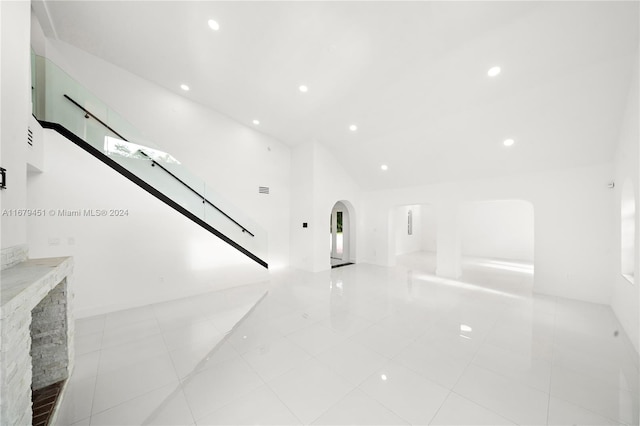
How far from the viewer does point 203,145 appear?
20.3ft

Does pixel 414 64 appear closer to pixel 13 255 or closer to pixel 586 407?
pixel 586 407

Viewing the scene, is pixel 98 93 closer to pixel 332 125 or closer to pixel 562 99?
pixel 332 125

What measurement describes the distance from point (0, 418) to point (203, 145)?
241 inches

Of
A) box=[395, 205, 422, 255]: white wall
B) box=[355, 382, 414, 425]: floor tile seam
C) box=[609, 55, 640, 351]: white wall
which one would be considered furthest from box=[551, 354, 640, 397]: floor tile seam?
box=[395, 205, 422, 255]: white wall

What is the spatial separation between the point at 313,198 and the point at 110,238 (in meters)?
4.86

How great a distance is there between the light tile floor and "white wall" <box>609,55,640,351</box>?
271 millimetres

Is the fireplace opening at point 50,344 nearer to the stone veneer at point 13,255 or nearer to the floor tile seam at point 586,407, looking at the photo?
the stone veneer at point 13,255

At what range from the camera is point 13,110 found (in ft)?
6.95

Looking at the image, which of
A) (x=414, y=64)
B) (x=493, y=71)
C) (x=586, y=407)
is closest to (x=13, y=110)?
(x=414, y=64)

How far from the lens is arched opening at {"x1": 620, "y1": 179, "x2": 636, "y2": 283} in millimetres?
3617

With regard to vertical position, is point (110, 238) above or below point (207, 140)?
below

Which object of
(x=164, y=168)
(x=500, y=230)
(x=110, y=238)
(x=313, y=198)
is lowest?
(x=500, y=230)

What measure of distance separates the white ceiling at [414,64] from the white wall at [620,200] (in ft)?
1.08

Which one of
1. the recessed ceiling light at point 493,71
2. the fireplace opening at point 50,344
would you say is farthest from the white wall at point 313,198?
the fireplace opening at point 50,344
